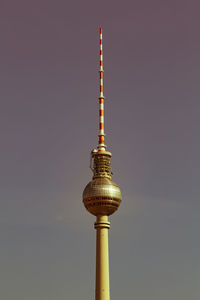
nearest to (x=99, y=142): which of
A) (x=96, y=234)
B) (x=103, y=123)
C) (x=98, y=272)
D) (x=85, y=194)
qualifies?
(x=103, y=123)

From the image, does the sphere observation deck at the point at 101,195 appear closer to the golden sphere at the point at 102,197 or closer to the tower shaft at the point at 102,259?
the golden sphere at the point at 102,197

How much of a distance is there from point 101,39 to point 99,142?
27252mm

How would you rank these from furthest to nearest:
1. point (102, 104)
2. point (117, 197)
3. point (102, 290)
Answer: point (102, 104) < point (117, 197) < point (102, 290)

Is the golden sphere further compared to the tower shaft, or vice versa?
the golden sphere

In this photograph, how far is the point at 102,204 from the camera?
109m

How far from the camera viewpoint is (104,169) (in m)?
114

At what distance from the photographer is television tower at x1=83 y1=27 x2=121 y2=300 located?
104250mm

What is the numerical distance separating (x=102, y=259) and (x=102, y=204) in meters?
12.3

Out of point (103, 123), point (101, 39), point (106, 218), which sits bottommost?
point (106, 218)

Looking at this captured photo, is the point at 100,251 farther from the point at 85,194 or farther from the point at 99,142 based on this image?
the point at 99,142

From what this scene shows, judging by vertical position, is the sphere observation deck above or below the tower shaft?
above

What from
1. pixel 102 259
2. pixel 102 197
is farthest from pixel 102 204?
pixel 102 259

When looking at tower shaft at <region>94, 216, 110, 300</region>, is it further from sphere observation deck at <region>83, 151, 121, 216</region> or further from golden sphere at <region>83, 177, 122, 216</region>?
sphere observation deck at <region>83, 151, 121, 216</region>

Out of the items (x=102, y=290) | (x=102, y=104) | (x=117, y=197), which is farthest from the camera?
(x=102, y=104)
